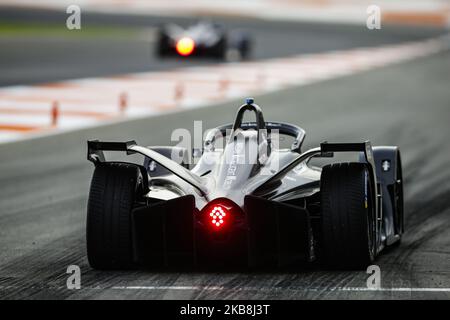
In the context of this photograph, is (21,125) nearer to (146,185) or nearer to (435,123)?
(435,123)

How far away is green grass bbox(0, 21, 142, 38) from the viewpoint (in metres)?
46.8

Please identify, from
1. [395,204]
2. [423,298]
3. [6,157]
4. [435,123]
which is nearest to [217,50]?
[435,123]

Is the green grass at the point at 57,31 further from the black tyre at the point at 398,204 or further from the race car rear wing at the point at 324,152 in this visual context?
the race car rear wing at the point at 324,152

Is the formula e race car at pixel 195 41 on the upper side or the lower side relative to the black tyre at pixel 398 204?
upper

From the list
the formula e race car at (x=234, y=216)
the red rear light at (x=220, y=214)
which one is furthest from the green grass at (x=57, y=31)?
the red rear light at (x=220, y=214)

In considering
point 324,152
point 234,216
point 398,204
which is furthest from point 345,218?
point 398,204

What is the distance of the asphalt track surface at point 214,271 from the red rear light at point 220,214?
1.21 feet

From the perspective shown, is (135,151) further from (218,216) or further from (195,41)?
(195,41)

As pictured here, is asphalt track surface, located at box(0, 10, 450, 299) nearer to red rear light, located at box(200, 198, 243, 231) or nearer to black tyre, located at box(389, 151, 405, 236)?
black tyre, located at box(389, 151, 405, 236)

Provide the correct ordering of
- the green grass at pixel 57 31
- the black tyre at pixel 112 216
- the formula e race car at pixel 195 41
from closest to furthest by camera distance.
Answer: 1. the black tyre at pixel 112 216
2. the formula e race car at pixel 195 41
3. the green grass at pixel 57 31

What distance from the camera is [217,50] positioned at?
1363 inches

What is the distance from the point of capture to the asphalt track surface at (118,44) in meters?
30.8
